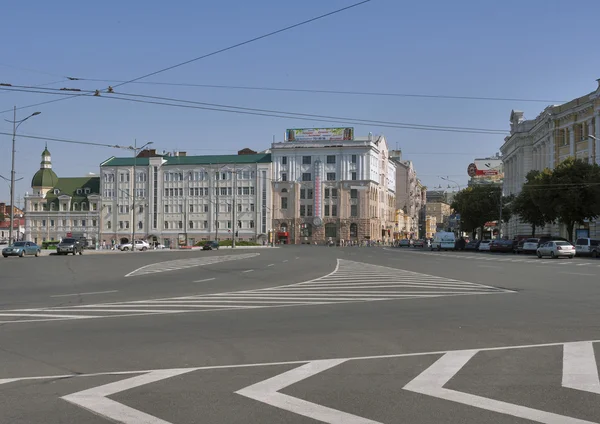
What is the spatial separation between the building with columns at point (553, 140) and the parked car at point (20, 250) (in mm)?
50619

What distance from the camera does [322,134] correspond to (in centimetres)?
12256

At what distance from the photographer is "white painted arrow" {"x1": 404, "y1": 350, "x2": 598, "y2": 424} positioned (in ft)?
20.8

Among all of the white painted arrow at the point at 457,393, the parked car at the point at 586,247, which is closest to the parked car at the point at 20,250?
the parked car at the point at 586,247

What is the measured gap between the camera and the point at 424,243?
333 ft

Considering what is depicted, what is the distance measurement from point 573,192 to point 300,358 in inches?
2182

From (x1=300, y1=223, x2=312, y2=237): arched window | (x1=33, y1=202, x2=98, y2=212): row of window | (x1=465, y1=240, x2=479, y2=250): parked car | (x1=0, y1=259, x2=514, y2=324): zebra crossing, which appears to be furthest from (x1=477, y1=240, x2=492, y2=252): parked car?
(x1=33, y1=202, x2=98, y2=212): row of window

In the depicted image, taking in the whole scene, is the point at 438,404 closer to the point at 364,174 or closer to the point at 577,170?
the point at 577,170

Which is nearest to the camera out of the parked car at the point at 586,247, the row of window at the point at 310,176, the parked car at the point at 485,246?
the parked car at the point at 586,247

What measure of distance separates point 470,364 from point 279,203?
11486cm

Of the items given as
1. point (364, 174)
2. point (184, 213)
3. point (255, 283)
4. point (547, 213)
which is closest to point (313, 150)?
point (364, 174)

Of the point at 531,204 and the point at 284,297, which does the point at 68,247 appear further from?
the point at 284,297

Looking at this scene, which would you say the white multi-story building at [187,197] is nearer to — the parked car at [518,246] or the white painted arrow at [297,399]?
the parked car at [518,246]

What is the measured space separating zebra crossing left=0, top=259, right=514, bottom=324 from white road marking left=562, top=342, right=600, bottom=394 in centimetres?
808

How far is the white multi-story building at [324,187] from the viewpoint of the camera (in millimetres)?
120938
